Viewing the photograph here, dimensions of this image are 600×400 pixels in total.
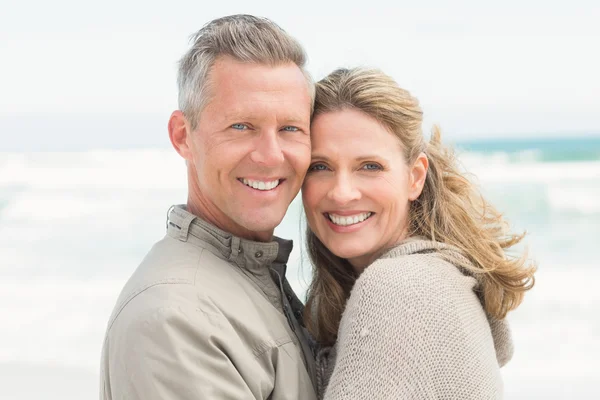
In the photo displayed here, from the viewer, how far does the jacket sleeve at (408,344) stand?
203 centimetres

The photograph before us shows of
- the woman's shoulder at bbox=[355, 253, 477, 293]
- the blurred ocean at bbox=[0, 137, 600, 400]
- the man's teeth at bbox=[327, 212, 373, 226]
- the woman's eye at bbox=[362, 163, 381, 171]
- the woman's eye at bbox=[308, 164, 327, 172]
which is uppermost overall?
the woman's eye at bbox=[362, 163, 381, 171]

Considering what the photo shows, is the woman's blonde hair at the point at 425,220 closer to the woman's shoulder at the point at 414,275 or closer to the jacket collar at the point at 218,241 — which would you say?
the woman's shoulder at the point at 414,275

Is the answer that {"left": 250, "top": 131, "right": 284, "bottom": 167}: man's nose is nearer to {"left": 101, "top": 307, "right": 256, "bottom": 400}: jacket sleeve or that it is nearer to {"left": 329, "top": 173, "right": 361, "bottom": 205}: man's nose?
{"left": 329, "top": 173, "right": 361, "bottom": 205}: man's nose

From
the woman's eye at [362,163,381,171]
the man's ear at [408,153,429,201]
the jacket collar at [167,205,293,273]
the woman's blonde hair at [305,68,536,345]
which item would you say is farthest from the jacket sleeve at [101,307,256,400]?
the man's ear at [408,153,429,201]

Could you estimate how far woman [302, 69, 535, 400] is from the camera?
2070 millimetres

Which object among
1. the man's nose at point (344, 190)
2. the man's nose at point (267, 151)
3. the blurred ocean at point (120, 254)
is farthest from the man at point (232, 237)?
the blurred ocean at point (120, 254)

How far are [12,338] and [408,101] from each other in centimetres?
658

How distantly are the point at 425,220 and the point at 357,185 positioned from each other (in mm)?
303

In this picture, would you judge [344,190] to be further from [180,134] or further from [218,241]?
[180,134]

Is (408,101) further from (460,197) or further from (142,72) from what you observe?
(142,72)

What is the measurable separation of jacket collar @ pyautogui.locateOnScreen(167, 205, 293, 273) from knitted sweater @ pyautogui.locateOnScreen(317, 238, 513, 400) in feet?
1.22

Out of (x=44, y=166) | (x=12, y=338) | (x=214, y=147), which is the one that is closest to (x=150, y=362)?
(x=214, y=147)

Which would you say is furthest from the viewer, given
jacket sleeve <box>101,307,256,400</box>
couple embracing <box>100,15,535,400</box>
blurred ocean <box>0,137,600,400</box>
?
blurred ocean <box>0,137,600,400</box>

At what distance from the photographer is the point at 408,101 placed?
2.61 meters
